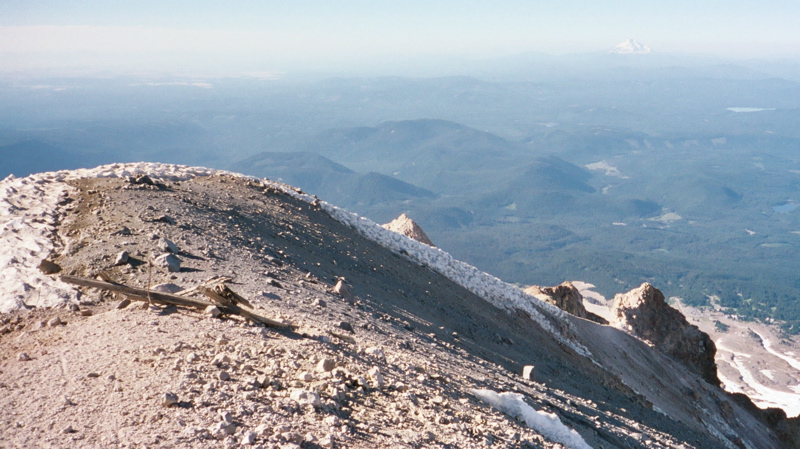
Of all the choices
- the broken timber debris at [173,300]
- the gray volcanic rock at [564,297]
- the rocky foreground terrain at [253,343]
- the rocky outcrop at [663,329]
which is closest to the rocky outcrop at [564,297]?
the gray volcanic rock at [564,297]

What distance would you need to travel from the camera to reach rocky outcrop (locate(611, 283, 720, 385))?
1093 inches

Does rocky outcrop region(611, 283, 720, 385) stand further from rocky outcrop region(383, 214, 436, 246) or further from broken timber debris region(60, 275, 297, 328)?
broken timber debris region(60, 275, 297, 328)

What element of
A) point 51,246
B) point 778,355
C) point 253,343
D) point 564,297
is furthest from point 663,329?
point 778,355

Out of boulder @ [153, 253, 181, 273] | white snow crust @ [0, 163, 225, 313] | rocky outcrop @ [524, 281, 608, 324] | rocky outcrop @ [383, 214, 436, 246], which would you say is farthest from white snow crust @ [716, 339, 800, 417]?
white snow crust @ [0, 163, 225, 313]

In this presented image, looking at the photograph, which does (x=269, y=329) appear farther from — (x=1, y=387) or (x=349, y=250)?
(x=349, y=250)

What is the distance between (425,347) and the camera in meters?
9.77

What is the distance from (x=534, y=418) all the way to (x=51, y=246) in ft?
29.3

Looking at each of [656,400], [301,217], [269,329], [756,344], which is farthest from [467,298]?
[756,344]

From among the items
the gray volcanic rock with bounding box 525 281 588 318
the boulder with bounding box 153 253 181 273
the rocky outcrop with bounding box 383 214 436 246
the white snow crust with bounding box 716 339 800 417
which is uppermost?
the boulder with bounding box 153 253 181 273

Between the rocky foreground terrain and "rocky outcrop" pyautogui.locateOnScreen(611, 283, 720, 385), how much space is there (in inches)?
361

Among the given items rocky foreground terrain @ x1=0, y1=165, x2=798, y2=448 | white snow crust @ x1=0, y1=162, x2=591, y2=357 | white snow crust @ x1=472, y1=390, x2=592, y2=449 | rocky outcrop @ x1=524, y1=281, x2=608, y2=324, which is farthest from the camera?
rocky outcrop @ x1=524, y1=281, x2=608, y2=324

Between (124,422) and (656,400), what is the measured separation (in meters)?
19.5

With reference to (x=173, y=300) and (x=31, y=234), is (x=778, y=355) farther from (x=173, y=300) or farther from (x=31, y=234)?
(x=31, y=234)

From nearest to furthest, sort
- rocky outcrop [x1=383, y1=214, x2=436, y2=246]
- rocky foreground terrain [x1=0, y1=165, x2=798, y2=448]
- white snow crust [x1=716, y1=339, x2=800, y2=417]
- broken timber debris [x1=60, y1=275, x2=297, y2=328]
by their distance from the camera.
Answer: rocky foreground terrain [x1=0, y1=165, x2=798, y2=448] < broken timber debris [x1=60, y1=275, x2=297, y2=328] < rocky outcrop [x1=383, y1=214, x2=436, y2=246] < white snow crust [x1=716, y1=339, x2=800, y2=417]
